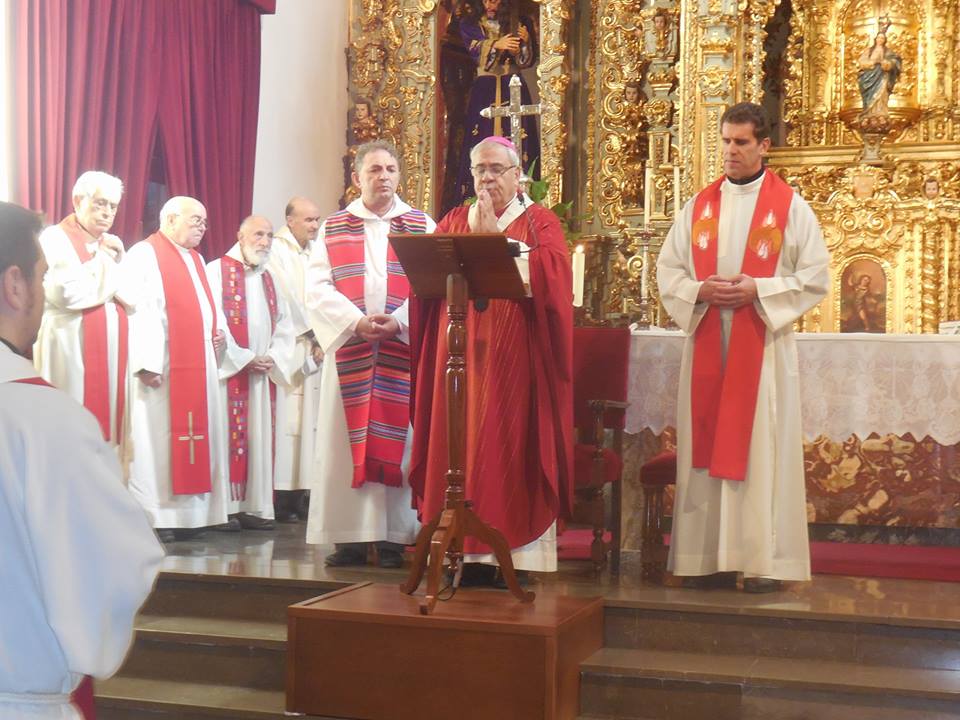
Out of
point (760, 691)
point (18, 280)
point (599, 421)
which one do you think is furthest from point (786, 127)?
point (18, 280)

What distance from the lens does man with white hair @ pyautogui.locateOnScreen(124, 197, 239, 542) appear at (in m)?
7.32

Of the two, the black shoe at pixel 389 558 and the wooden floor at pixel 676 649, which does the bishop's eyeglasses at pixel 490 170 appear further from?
the black shoe at pixel 389 558

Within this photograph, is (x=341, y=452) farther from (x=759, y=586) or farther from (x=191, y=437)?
(x=759, y=586)

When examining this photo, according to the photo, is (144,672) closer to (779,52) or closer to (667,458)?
(667,458)

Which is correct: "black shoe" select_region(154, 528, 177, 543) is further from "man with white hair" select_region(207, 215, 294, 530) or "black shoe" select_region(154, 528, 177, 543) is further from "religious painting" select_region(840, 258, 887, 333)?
"religious painting" select_region(840, 258, 887, 333)

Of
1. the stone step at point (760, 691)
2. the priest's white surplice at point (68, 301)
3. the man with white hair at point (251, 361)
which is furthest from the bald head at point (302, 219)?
the stone step at point (760, 691)

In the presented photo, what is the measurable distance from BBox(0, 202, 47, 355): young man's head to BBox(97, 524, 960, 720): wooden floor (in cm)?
274

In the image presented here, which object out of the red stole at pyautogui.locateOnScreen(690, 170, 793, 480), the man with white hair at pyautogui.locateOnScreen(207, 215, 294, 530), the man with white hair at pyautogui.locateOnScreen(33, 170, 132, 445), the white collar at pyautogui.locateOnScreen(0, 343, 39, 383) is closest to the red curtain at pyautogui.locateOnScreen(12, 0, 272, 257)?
the man with white hair at pyautogui.locateOnScreen(33, 170, 132, 445)

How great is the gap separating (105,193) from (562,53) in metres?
4.12

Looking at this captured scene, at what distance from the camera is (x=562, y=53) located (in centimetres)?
1000

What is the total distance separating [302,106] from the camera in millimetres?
10453

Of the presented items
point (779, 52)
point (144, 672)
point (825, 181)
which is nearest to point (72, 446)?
point (144, 672)

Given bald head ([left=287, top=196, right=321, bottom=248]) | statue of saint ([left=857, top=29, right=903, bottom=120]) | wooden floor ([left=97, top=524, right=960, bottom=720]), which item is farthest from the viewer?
statue of saint ([left=857, top=29, right=903, bottom=120])

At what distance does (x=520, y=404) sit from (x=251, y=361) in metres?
2.80
